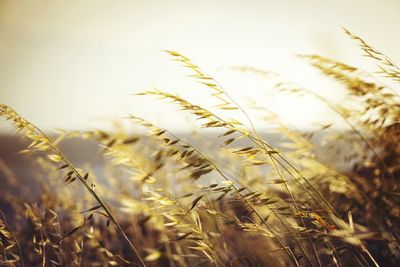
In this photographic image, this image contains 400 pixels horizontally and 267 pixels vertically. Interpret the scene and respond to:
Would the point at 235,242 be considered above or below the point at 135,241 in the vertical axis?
above

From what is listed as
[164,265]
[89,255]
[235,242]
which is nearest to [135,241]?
[164,265]

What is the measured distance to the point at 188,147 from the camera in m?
1.03

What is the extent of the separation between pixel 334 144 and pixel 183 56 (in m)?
1.56

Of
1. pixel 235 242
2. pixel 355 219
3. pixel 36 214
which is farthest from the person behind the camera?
pixel 235 242

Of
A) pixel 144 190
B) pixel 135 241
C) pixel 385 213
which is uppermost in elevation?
pixel 144 190

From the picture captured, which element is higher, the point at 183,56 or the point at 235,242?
the point at 183,56

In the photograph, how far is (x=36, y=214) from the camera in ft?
4.84

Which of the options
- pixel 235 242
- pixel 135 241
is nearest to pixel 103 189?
pixel 135 241

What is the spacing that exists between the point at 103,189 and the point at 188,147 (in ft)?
5.31

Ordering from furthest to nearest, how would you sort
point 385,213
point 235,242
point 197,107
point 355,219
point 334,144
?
point 334,144, point 235,242, point 355,219, point 385,213, point 197,107

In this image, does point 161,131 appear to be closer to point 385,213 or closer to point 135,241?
point 385,213

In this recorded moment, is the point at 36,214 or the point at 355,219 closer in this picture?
the point at 36,214

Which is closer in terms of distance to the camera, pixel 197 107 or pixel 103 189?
pixel 197 107

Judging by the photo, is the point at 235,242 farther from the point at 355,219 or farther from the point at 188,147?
the point at 188,147
